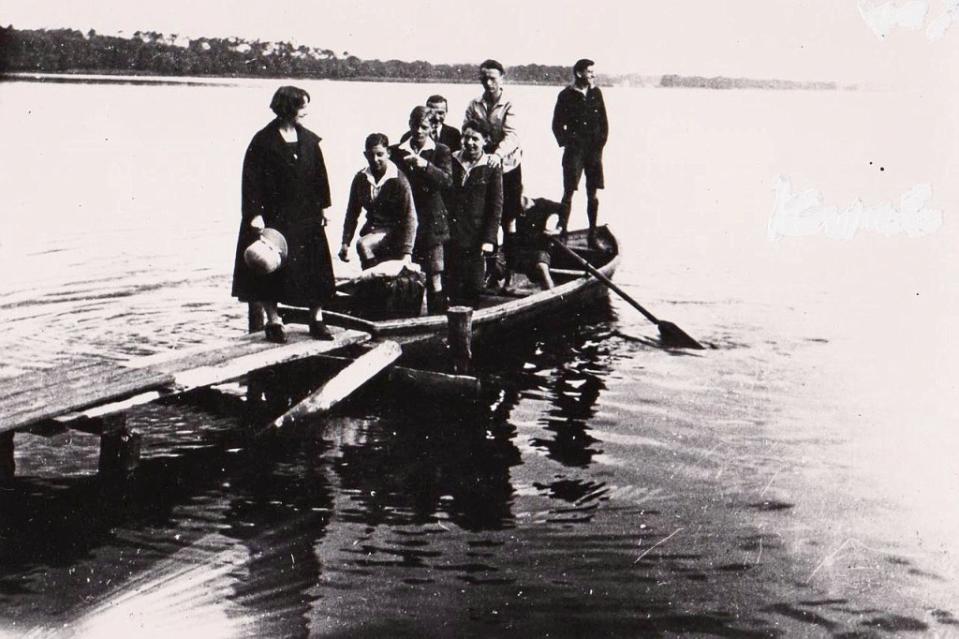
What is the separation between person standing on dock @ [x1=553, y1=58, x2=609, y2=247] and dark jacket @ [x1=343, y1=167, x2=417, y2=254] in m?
4.90

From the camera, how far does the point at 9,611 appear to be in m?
5.08

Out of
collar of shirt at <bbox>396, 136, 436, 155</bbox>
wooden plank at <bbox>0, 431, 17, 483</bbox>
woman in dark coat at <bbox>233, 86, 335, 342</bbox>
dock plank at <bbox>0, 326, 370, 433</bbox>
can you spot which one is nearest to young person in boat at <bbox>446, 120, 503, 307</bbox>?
collar of shirt at <bbox>396, 136, 436, 155</bbox>

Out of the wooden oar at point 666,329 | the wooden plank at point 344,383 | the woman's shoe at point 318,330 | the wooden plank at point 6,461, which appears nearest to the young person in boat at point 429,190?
the wooden plank at point 344,383

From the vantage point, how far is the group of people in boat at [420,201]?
7.55m

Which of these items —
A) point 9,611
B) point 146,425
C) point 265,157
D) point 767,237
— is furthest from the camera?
point 767,237

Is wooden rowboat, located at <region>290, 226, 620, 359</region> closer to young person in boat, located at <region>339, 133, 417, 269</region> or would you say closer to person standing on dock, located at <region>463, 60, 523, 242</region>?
young person in boat, located at <region>339, 133, 417, 269</region>

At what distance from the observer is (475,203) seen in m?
10.0

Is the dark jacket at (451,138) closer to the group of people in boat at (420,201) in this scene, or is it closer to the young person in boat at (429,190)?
the group of people in boat at (420,201)

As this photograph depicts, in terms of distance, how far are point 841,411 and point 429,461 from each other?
14.6 ft

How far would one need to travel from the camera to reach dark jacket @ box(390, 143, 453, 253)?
9578 millimetres

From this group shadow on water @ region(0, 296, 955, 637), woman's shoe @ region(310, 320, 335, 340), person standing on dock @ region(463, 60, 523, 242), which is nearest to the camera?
shadow on water @ region(0, 296, 955, 637)

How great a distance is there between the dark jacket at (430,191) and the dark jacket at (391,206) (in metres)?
0.32

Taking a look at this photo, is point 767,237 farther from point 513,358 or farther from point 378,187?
point 378,187

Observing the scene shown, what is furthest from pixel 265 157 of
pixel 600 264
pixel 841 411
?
pixel 600 264
